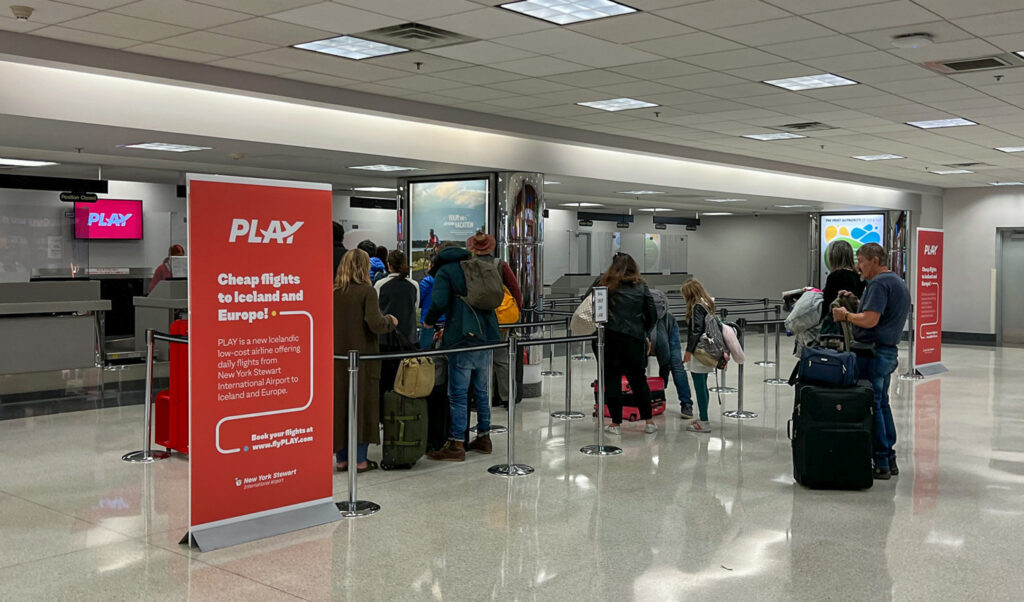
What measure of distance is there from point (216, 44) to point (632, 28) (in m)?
3.30

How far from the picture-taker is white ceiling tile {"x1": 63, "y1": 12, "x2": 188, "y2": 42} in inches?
263

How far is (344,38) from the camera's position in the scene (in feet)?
24.3

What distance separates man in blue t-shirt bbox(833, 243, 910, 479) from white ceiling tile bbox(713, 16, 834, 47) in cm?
171

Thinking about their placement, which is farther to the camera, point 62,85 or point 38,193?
point 38,193

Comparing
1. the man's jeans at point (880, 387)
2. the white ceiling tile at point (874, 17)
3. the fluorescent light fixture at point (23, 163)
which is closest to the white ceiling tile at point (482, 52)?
the white ceiling tile at point (874, 17)

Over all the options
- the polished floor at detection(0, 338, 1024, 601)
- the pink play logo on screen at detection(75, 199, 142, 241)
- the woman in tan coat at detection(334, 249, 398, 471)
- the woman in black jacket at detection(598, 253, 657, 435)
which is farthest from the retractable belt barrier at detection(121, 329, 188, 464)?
the pink play logo on screen at detection(75, 199, 142, 241)

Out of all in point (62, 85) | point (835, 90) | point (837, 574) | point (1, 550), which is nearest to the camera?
point (837, 574)

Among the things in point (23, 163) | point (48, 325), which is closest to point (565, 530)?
point (48, 325)

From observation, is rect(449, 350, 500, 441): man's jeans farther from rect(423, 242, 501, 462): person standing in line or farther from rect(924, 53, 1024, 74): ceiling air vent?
rect(924, 53, 1024, 74): ceiling air vent

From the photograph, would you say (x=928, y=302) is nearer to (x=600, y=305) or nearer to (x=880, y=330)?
(x=880, y=330)

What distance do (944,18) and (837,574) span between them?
401 centimetres

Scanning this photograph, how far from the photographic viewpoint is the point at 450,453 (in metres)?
7.76

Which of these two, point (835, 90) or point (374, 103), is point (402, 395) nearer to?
point (374, 103)

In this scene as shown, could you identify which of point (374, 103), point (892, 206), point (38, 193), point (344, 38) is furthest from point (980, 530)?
point (892, 206)
